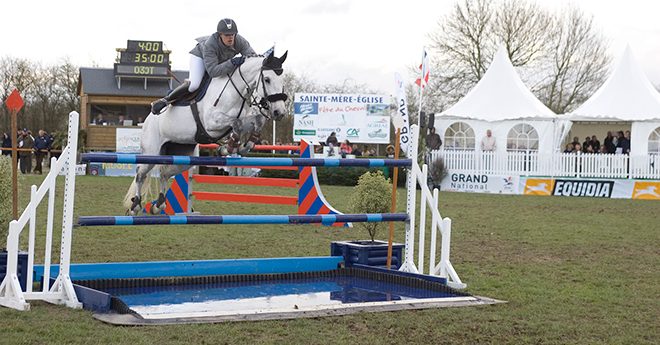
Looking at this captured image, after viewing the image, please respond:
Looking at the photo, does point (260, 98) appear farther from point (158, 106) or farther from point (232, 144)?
point (158, 106)

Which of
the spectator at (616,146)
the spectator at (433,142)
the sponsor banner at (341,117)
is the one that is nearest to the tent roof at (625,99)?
the spectator at (616,146)

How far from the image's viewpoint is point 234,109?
5.01 m

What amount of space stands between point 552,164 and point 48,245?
614 inches

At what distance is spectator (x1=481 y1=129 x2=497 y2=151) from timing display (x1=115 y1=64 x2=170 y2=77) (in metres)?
15.4

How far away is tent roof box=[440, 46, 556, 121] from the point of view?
18672 millimetres

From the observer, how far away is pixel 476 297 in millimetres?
4582

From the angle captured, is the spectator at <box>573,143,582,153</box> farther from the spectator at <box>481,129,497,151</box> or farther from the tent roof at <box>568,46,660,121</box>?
the spectator at <box>481,129,497,151</box>

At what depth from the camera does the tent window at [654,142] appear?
17844 mm

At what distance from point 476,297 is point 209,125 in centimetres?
229

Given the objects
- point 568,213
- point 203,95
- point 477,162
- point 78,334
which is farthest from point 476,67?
point 78,334

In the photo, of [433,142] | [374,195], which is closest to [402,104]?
[433,142]

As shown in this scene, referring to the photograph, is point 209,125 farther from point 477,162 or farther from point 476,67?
point 476,67

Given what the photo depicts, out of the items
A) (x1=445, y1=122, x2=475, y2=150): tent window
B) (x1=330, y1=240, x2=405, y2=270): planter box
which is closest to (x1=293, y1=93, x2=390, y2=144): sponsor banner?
(x1=445, y1=122, x2=475, y2=150): tent window

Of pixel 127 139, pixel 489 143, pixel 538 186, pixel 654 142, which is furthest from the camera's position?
pixel 127 139
